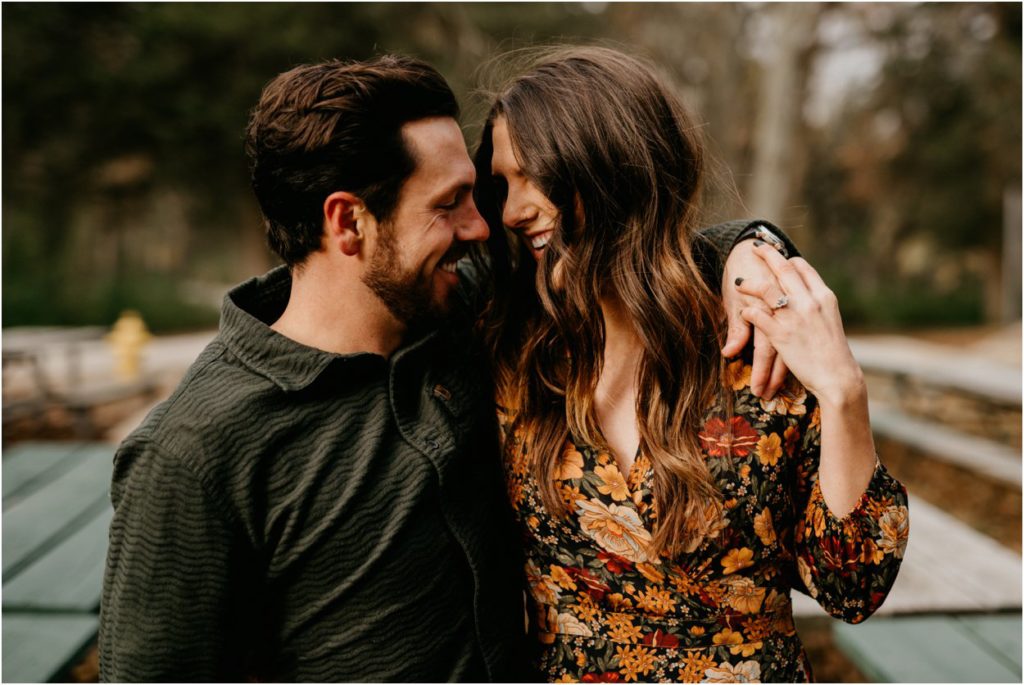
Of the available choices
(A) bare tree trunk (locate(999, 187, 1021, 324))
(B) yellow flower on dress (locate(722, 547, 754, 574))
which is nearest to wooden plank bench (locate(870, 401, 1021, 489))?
(B) yellow flower on dress (locate(722, 547, 754, 574))

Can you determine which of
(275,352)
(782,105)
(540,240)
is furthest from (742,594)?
(782,105)

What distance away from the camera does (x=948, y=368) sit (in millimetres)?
6797

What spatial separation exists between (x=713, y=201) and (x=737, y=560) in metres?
1.00

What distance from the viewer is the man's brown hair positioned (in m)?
1.73

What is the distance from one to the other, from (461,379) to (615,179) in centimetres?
59

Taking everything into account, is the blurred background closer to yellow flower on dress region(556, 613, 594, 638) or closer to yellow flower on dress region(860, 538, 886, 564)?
yellow flower on dress region(860, 538, 886, 564)

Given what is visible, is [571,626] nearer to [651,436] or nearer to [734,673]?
[734,673]

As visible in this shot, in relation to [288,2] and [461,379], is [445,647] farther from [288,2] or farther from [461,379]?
[288,2]

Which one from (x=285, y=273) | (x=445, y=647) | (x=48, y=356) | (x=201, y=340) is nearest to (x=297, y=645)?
(x=445, y=647)

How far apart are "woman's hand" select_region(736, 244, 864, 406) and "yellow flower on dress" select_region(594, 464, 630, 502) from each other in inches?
17.2

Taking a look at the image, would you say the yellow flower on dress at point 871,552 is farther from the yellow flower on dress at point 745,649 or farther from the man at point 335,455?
the man at point 335,455

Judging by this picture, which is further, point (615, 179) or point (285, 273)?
point (285, 273)

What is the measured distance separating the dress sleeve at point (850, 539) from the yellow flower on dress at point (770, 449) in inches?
2.2

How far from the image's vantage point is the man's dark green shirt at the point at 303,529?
1528mm
